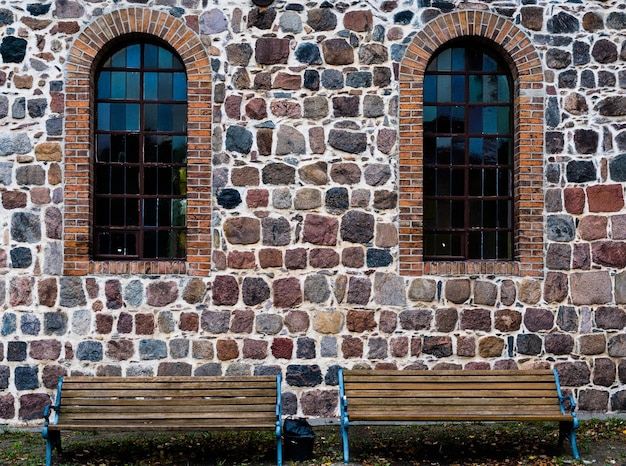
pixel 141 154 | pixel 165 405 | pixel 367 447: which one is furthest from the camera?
pixel 141 154

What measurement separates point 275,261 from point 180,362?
4.82ft

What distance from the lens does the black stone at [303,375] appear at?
6879 mm

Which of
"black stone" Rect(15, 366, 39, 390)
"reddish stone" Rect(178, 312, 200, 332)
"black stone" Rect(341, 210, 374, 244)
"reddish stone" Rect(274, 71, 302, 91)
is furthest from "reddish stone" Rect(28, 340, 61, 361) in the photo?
"reddish stone" Rect(274, 71, 302, 91)

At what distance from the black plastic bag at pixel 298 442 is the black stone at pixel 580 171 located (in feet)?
12.8

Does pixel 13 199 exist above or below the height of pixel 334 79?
below

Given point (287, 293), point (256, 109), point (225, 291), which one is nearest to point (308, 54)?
point (256, 109)

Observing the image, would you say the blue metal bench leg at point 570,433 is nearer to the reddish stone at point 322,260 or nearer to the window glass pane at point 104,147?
the reddish stone at point 322,260

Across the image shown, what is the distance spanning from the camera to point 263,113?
6949 millimetres

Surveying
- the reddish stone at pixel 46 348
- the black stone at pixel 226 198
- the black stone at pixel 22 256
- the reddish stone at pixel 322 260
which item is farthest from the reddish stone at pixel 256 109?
the reddish stone at pixel 46 348

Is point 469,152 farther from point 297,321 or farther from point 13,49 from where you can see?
point 13,49

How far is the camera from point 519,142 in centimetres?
703

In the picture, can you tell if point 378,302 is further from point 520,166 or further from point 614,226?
point 614,226

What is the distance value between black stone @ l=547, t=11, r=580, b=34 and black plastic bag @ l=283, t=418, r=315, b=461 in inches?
195

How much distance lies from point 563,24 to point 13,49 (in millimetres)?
5945
